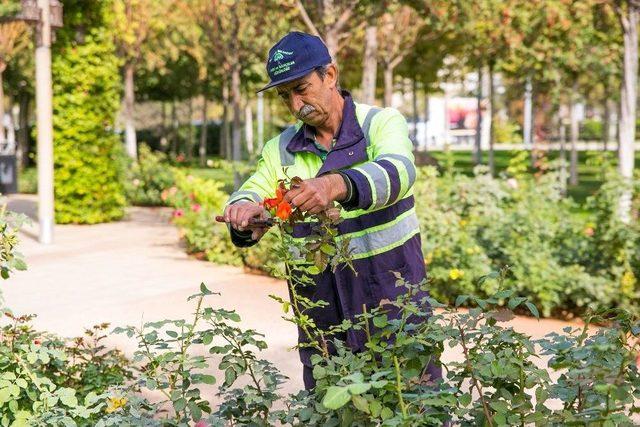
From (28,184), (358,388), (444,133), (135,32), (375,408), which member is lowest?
(28,184)

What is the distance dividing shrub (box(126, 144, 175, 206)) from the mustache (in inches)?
617

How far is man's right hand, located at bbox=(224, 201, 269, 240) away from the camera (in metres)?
2.25

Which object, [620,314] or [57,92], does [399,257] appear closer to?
[620,314]

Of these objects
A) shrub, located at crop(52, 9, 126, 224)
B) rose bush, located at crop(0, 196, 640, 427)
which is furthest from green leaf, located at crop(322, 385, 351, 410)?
shrub, located at crop(52, 9, 126, 224)

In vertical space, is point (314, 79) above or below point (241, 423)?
above

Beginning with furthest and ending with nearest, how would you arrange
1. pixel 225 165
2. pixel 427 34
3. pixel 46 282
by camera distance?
pixel 427 34 → pixel 225 165 → pixel 46 282

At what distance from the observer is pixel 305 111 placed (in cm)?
254

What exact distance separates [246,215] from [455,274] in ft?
17.3

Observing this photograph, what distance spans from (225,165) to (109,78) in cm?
409

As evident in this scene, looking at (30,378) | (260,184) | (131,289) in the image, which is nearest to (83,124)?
(131,289)

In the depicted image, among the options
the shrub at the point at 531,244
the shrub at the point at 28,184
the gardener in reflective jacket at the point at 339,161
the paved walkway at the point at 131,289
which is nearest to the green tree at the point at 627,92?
the shrub at the point at 531,244

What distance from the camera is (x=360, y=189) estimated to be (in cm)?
215

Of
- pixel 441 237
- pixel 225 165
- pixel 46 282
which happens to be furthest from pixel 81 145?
pixel 441 237

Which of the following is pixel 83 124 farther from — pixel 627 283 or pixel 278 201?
pixel 278 201
